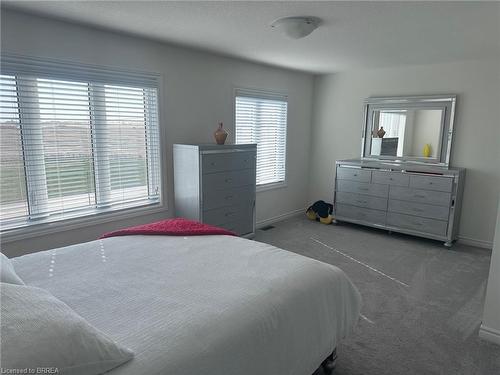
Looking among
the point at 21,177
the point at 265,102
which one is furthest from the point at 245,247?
the point at 265,102

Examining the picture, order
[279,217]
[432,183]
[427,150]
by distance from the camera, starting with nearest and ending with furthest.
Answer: [432,183] → [427,150] → [279,217]

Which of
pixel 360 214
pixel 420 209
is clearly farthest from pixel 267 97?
pixel 420 209

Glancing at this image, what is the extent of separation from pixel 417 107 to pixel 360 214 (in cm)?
165

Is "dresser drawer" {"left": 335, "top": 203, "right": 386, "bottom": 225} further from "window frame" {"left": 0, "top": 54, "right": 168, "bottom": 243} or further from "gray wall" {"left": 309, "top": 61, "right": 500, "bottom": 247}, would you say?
"window frame" {"left": 0, "top": 54, "right": 168, "bottom": 243}

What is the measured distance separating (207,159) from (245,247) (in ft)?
5.23

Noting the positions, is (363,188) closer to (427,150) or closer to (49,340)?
(427,150)

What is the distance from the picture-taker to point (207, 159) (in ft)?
11.4

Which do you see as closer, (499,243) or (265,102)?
(499,243)

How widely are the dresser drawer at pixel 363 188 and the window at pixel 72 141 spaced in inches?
106

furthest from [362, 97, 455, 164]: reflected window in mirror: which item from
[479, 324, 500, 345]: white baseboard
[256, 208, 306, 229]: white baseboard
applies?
[479, 324, 500, 345]: white baseboard

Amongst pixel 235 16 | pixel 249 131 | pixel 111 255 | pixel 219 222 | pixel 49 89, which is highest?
pixel 235 16

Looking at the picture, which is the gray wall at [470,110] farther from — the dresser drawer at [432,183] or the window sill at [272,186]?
the window sill at [272,186]

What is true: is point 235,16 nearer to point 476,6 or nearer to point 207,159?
point 207,159

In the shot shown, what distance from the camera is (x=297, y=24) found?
→ 257cm
